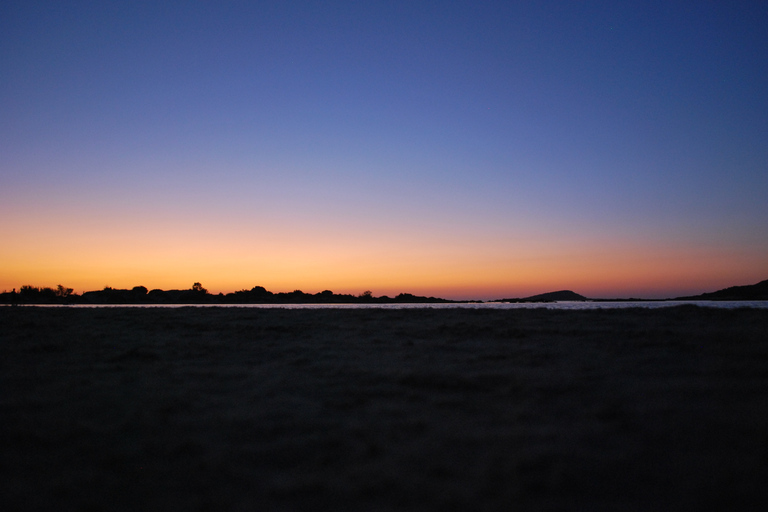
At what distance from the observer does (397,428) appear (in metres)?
4.68

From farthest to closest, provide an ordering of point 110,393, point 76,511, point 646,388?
point 110,393
point 646,388
point 76,511

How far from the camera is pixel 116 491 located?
3439mm

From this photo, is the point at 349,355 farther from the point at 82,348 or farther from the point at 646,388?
the point at 82,348

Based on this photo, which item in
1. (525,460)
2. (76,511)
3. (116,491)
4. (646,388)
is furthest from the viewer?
(646,388)

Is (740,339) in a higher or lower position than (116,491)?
higher

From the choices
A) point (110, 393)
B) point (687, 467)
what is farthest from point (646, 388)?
point (110, 393)

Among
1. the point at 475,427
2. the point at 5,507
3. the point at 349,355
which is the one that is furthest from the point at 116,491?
the point at 349,355

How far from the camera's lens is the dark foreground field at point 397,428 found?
331 centimetres

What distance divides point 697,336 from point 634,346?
6.28 feet

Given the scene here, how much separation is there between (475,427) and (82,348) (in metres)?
10.1

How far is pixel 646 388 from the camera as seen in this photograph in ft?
19.3

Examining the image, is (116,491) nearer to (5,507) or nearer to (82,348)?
(5,507)

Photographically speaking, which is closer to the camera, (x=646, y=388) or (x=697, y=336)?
(x=646, y=388)

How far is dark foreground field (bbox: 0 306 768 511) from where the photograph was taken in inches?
130
